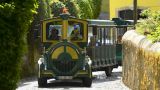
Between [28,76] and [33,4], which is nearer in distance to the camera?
[33,4]

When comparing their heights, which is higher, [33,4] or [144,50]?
[33,4]

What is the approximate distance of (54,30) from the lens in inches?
892

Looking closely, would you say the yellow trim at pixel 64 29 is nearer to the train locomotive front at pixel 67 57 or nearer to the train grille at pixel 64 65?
the train locomotive front at pixel 67 57

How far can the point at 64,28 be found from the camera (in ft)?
72.8

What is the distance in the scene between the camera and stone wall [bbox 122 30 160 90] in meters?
12.6

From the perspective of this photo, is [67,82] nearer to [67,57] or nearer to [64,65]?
[64,65]

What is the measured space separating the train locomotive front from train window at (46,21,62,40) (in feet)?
0.16

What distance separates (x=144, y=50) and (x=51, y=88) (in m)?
7.44

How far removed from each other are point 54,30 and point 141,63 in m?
7.55

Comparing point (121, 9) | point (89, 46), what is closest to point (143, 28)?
point (89, 46)

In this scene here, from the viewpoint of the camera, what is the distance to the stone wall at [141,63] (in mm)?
12586

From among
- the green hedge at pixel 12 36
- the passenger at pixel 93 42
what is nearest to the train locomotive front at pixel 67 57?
the passenger at pixel 93 42

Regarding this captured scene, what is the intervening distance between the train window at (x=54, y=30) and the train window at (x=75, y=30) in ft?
1.25

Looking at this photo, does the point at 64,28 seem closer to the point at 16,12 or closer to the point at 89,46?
the point at 89,46
